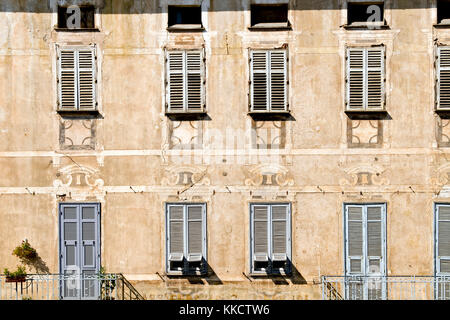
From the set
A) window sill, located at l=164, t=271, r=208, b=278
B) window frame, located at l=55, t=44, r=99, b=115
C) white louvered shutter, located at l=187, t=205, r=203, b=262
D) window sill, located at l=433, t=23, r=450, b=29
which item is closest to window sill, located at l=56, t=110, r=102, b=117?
window frame, located at l=55, t=44, r=99, b=115

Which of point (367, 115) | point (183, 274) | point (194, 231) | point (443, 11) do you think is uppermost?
point (443, 11)

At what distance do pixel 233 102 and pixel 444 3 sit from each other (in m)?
5.28

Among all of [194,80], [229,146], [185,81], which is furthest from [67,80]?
[229,146]

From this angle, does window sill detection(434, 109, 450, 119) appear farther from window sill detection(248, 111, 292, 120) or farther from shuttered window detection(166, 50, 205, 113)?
shuttered window detection(166, 50, 205, 113)

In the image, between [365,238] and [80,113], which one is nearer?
[365,238]

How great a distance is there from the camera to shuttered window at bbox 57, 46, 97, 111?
17188 millimetres

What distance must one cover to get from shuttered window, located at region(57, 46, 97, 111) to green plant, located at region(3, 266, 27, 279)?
3.72 m

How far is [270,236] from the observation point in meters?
17.1

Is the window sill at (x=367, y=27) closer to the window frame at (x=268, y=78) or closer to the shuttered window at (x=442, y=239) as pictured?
the window frame at (x=268, y=78)

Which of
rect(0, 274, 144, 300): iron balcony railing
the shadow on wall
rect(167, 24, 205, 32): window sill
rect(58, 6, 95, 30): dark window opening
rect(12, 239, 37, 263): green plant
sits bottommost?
rect(0, 274, 144, 300): iron balcony railing

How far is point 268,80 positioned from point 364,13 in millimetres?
2680

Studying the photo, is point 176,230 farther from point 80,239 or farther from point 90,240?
point 80,239

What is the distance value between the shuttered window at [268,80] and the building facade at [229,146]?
0.03m

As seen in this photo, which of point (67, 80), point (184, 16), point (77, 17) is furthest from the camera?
point (184, 16)
